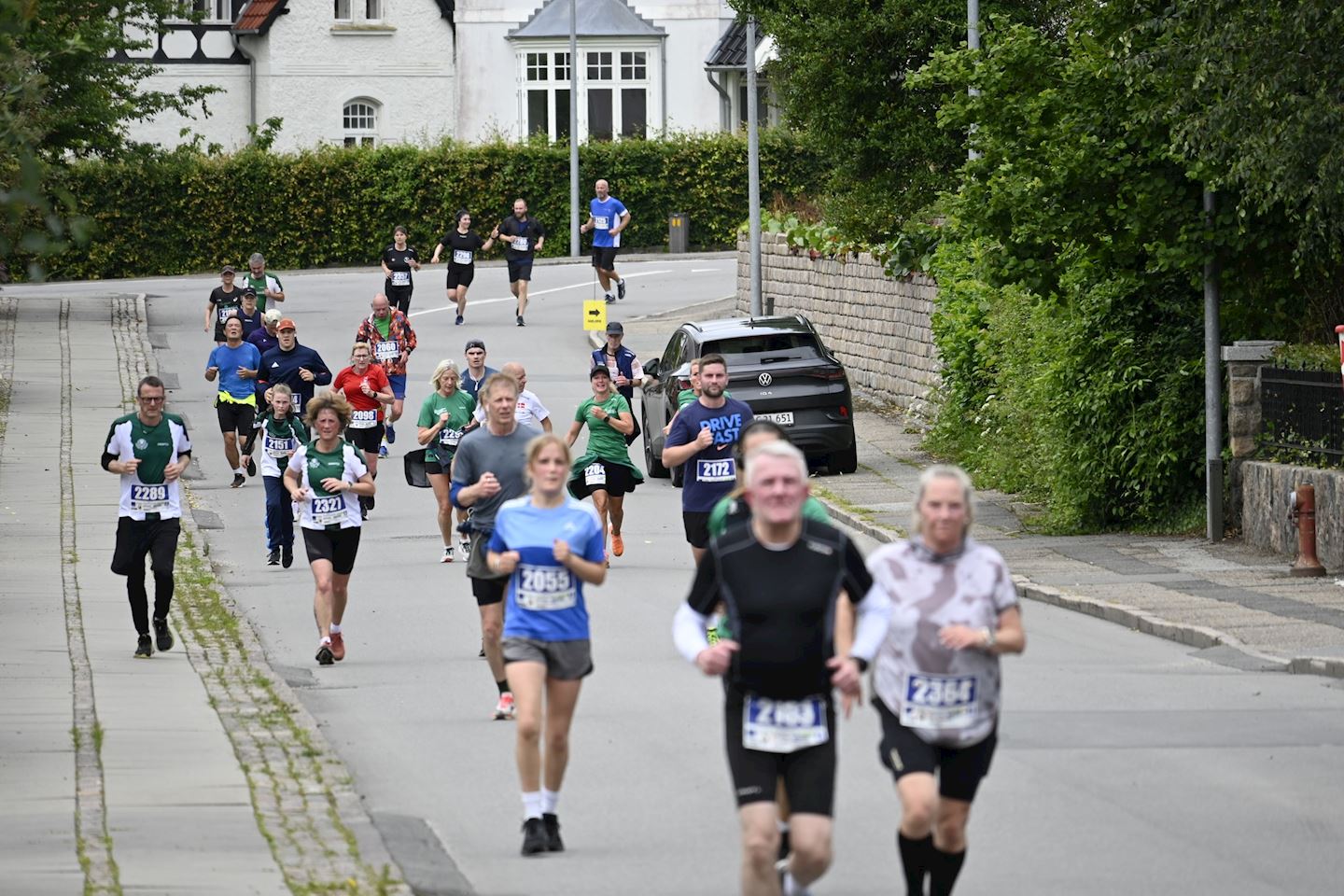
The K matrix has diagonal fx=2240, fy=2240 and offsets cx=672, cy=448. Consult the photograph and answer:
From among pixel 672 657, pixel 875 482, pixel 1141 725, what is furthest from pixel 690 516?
pixel 875 482

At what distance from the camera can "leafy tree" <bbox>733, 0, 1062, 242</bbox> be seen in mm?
28781

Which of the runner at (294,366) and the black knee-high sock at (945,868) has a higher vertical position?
the runner at (294,366)

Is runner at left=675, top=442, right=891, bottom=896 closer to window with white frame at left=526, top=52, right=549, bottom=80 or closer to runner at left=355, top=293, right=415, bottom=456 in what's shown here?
runner at left=355, top=293, right=415, bottom=456

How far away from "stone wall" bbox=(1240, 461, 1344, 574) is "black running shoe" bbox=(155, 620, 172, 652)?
873 cm

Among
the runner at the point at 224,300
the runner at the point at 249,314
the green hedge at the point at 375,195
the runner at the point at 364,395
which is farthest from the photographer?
the green hedge at the point at 375,195

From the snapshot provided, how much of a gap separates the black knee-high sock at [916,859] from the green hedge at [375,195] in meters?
41.8

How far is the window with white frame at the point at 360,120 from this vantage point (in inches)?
2349

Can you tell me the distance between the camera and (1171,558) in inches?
725

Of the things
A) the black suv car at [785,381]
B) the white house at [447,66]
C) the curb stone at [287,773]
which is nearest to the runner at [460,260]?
the black suv car at [785,381]

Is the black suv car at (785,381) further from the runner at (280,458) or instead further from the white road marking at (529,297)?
the white road marking at (529,297)

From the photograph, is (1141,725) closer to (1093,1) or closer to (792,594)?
(792,594)

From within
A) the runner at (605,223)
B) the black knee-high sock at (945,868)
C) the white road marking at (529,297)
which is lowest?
the black knee-high sock at (945,868)

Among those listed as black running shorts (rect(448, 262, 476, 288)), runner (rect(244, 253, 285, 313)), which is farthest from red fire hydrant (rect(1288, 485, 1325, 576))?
black running shorts (rect(448, 262, 476, 288))

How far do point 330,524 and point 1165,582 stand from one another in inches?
260
